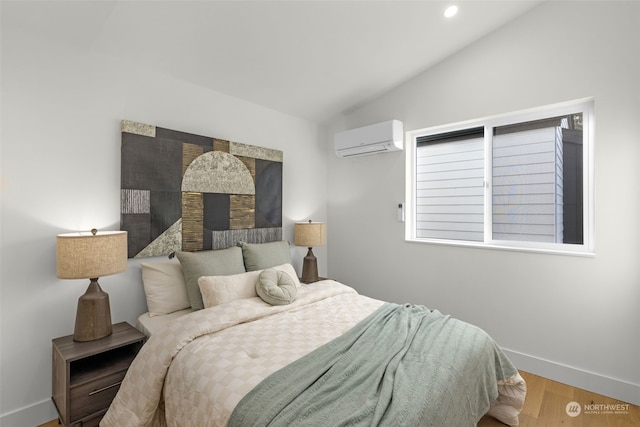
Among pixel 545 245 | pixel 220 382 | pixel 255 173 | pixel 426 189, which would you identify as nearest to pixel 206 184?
pixel 255 173

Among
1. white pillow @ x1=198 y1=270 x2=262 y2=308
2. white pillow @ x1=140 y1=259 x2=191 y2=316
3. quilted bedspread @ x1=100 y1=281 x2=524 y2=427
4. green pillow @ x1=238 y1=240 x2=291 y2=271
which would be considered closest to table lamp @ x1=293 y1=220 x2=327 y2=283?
green pillow @ x1=238 y1=240 x2=291 y2=271

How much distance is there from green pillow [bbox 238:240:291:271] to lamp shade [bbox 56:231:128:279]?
3.56ft

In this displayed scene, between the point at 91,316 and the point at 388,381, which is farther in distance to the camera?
the point at 91,316

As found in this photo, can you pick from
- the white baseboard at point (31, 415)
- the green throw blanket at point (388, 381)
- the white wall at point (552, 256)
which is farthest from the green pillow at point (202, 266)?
the white wall at point (552, 256)

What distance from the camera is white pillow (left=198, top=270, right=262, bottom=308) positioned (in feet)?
7.20

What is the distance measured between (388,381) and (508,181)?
7.44 ft

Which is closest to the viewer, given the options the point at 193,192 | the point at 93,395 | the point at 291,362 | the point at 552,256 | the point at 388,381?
the point at 388,381

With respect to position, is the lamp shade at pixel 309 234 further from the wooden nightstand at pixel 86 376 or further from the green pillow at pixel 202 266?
the wooden nightstand at pixel 86 376

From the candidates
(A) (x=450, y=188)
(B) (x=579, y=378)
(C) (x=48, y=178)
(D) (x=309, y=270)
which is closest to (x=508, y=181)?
(A) (x=450, y=188)

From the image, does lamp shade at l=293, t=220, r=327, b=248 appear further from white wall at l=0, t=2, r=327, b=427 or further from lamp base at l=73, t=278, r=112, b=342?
lamp base at l=73, t=278, r=112, b=342

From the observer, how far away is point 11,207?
1.86 m

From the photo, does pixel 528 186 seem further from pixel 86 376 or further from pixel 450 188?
pixel 86 376

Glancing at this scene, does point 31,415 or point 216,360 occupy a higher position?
point 216,360

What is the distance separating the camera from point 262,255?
284 cm
